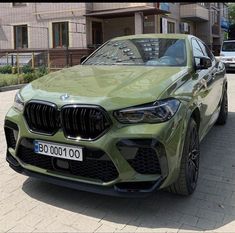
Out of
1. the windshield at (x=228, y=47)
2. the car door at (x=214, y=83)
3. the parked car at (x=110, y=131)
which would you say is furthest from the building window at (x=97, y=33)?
the parked car at (x=110, y=131)

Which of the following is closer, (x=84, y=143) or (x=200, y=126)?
(x=84, y=143)

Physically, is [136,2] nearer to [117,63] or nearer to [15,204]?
[117,63]

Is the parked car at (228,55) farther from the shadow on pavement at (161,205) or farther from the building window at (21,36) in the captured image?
the shadow on pavement at (161,205)

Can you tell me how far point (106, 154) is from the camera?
3232 millimetres

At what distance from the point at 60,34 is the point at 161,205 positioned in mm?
22241

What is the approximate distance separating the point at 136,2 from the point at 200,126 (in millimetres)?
18711

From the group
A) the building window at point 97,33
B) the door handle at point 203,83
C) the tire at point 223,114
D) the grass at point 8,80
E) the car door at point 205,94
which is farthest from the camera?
the building window at point 97,33

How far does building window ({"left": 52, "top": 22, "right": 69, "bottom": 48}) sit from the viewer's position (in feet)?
80.4

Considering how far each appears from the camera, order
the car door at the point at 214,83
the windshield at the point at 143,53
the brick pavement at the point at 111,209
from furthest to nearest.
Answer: the car door at the point at 214,83, the windshield at the point at 143,53, the brick pavement at the point at 111,209

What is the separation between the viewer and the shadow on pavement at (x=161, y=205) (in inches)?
134

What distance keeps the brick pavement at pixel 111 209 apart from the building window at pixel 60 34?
20908 mm

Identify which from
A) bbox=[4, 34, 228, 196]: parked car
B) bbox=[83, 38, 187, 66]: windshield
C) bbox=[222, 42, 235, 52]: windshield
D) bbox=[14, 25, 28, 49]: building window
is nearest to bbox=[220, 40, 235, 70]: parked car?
bbox=[222, 42, 235, 52]: windshield

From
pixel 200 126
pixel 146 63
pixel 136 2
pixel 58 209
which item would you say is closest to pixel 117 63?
pixel 146 63

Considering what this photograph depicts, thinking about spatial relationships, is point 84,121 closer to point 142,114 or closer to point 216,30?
point 142,114
